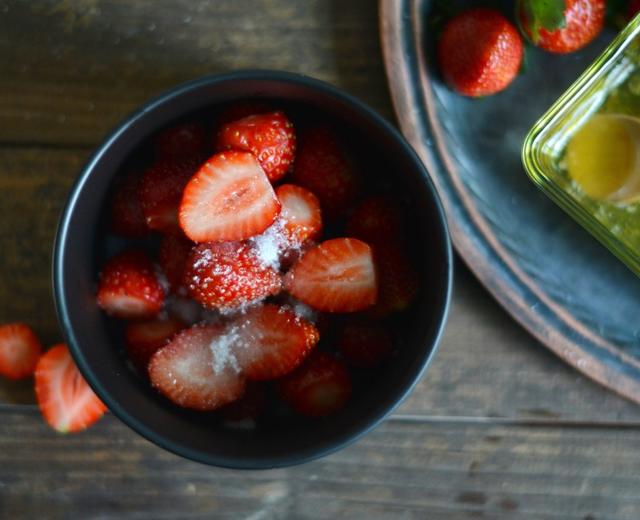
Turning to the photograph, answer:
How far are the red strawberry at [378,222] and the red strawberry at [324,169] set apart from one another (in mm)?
26

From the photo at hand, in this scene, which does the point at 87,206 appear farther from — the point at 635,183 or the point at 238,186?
the point at 635,183

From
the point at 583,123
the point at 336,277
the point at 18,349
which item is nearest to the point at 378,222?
the point at 336,277

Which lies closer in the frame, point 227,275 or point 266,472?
point 227,275

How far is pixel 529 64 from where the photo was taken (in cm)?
87

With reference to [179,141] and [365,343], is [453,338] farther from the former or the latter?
[179,141]

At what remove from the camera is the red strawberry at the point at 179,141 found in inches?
29.6

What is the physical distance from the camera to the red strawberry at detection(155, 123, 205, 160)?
0.75 m

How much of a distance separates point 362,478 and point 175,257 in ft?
1.15

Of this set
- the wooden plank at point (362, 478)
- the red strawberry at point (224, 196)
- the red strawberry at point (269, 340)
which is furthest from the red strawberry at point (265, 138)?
the wooden plank at point (362, 478)

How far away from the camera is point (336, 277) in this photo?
2.37 ft

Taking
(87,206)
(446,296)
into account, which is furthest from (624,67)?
(87,206)

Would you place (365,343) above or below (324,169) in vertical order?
below

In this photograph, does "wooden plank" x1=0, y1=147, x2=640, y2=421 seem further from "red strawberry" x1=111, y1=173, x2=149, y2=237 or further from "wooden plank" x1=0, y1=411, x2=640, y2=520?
"red strawberry" x1=111, y1=173, x2=149, y2=237

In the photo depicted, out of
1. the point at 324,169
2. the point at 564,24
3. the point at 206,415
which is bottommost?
the point at 206,415
